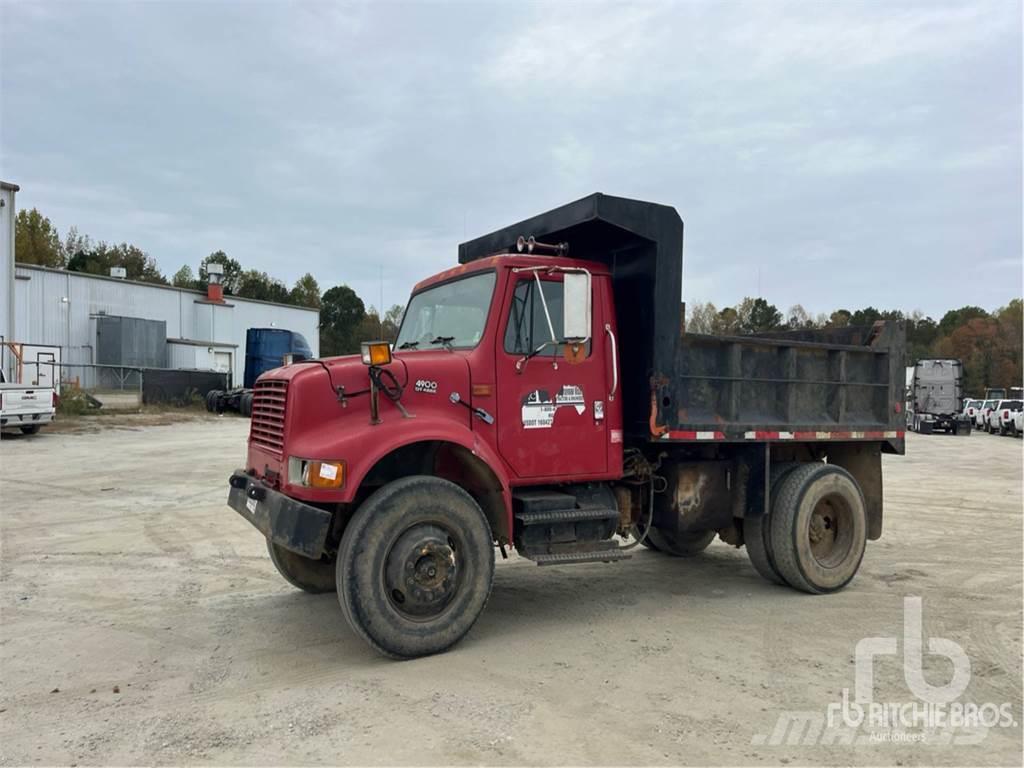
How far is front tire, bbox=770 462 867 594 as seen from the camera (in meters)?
6.43

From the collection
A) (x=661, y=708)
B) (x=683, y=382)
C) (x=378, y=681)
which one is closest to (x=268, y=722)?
(x=378, y=681)

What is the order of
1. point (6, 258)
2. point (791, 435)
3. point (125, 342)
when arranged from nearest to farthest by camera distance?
point (791, 435) → point (6, 258) → point (125, 342)

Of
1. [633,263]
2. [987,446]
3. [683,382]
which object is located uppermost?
[633,263]

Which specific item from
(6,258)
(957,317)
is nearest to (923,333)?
(957,317)

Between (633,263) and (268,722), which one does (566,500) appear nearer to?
(633,263)

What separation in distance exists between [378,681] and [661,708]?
162 cm

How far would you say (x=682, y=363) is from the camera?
5.95 metres

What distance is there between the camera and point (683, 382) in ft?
19.6

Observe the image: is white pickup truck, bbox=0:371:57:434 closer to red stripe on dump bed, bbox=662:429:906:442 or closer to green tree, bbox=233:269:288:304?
red stripe on dump bed, bbox=662:429:906:442

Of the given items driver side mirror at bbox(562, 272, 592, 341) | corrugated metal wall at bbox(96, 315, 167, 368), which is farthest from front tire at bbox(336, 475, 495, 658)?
corrugated metal wall at bbox(96, 315, 167, 368)

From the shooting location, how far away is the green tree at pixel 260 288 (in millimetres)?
65562

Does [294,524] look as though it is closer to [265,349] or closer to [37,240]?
[265,349]

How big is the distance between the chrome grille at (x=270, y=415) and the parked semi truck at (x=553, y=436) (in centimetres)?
3

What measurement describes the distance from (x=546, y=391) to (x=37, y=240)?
192ft
